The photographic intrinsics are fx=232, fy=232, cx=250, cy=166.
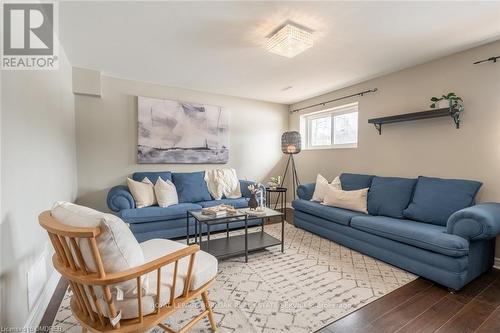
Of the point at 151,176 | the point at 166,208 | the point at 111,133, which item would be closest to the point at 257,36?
the point at 166,208

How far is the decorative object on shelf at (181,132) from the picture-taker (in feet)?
12.2

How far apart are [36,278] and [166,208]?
5.17 feet

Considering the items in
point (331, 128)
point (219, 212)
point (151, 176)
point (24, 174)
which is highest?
point (331, 128)

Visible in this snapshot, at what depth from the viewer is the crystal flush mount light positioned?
2.09 metres

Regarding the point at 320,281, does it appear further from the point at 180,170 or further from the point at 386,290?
the point at 180,170

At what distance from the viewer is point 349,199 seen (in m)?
3.09

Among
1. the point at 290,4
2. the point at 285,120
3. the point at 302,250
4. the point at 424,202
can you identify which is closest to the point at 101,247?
the point at 290,4

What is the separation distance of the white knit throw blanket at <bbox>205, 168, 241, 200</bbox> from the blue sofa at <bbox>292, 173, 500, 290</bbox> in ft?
3.92

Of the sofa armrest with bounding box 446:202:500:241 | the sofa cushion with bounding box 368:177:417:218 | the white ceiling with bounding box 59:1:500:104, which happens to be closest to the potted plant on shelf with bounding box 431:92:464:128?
the white ceiling with bounding box 59:1:500:104

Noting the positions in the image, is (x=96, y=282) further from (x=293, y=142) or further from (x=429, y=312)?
(x=293, y=142)

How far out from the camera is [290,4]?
6.00ft

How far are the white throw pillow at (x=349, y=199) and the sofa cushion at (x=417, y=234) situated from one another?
1.02ft

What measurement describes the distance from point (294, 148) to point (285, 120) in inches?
44.4

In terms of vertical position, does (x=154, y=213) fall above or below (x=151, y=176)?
below
